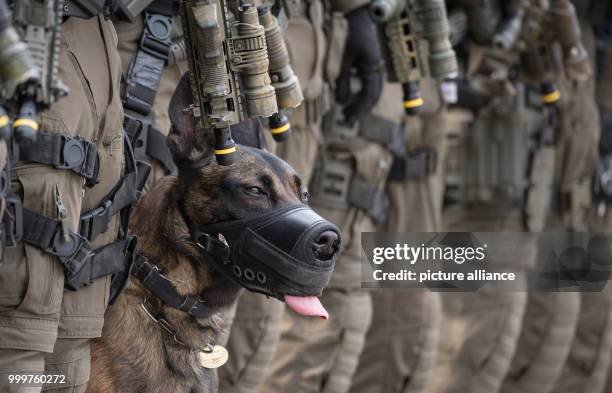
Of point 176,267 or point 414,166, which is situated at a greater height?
point 176,267

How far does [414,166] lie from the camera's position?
8320 millimetres

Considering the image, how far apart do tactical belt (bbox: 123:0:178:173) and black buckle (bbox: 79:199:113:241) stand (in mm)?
476

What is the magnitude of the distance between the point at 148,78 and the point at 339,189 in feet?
8.49

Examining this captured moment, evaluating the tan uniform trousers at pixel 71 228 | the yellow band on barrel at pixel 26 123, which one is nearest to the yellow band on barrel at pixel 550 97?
the tan uniform trousers at pixel 71 228

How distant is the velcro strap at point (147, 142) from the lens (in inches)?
197

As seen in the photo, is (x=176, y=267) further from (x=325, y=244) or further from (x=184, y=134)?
(x=325, y=244)

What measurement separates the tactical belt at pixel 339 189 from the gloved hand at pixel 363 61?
0.46 meters

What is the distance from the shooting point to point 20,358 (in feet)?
13.6

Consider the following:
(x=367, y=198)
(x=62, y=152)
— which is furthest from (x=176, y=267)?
(x=367, y=198)

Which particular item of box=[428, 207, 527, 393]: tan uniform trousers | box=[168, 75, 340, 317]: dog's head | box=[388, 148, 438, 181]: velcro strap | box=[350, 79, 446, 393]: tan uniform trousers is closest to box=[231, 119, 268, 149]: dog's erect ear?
box=[168, 75, 340, 317]: dog's head

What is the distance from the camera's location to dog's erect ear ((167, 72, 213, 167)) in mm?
4836

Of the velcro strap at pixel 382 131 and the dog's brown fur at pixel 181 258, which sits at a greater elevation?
the dog's brown fur at pixel 181 258

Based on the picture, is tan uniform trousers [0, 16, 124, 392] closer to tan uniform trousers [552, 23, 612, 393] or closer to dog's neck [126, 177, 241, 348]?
dog's neck [126, 177, 241, 348]

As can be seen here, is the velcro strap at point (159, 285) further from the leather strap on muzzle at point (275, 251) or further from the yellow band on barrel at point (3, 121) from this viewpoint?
the yellow band on barrel at point (3, 121)
